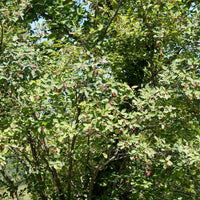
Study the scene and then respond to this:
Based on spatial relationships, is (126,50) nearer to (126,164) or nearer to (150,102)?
(150,102)

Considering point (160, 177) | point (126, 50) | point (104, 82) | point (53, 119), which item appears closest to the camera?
point (53, 119)

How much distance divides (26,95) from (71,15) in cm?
188

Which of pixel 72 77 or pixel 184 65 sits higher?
pixel 184 65

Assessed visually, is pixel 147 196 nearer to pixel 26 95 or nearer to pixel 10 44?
pixel 26 95

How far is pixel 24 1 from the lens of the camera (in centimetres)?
407

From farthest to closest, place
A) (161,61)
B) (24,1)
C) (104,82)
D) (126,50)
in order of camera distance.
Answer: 1. (126,50)
2. (161,61)
3. (24,1)
4. (104,82)

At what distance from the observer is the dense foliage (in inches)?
136

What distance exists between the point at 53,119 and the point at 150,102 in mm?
1544

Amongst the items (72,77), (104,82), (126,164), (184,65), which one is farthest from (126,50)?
(126,164)

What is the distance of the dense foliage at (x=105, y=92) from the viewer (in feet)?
11.3

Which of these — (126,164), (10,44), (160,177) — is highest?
(10,44)

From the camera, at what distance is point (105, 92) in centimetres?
374

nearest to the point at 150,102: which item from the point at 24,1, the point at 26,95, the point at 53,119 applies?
the point at 53,119

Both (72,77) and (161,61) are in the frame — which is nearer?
(72,77)
